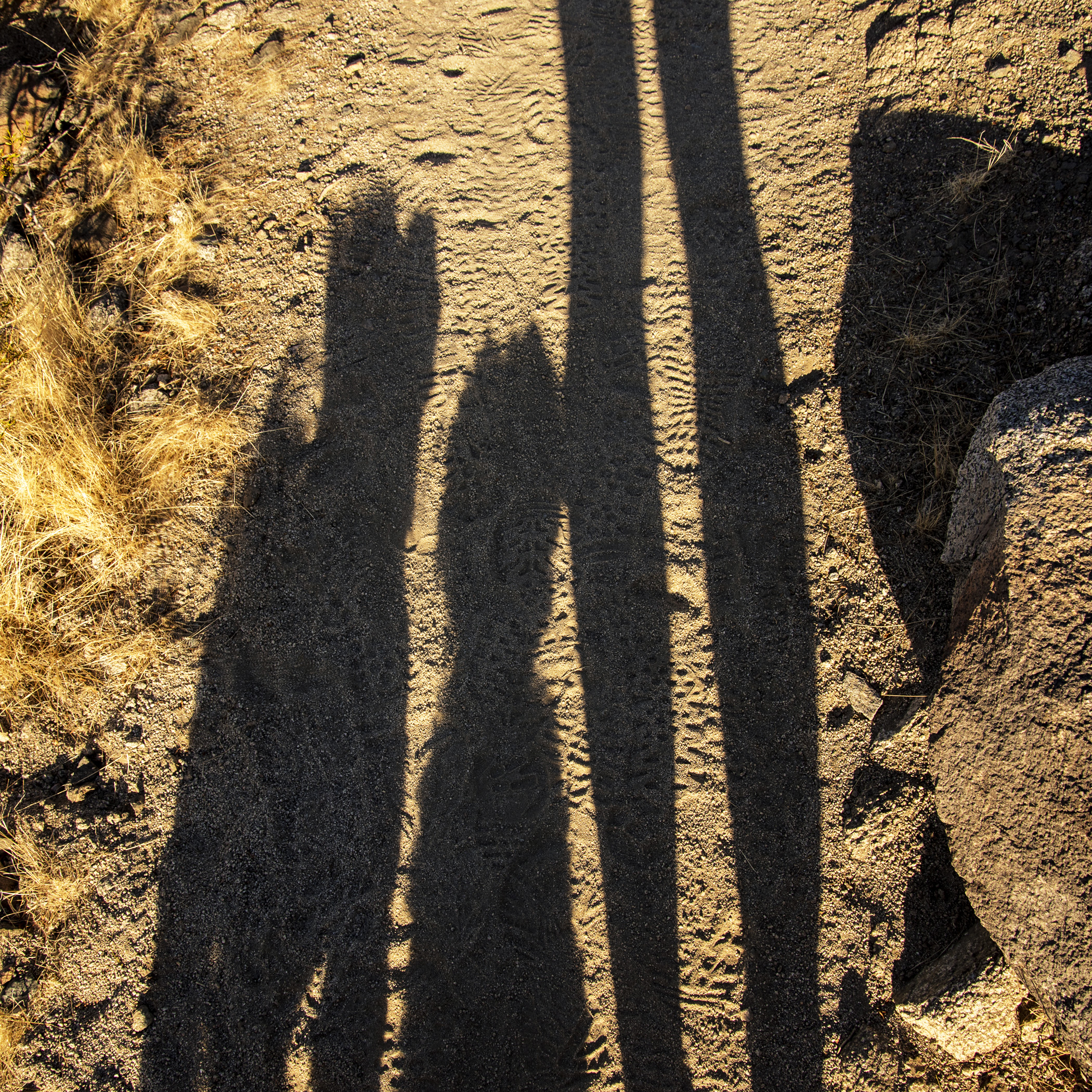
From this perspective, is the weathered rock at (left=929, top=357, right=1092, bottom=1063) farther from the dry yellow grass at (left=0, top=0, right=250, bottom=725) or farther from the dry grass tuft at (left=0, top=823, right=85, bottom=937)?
the dry grass tuft at (left=0, top=823, right=85, bottom=937)

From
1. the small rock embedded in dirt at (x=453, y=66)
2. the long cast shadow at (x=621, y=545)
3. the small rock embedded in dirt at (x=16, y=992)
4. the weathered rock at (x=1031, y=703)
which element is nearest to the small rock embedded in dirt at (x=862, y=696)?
the weathered rock at (x=1031, y=703)

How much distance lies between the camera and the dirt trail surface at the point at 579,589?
239cm

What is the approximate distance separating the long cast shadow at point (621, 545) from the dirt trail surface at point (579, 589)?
0.05 feet

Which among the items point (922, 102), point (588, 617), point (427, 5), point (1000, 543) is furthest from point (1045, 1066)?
point (427, 5)

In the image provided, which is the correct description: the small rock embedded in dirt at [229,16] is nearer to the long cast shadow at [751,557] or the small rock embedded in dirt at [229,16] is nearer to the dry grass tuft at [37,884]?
the long cast shadow at [751,557]

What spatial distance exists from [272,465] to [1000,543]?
2.88 metres

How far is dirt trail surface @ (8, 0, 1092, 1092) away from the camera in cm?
239

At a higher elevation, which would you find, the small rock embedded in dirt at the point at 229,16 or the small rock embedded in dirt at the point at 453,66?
the small rock embedded in dirt at the point at 229,16

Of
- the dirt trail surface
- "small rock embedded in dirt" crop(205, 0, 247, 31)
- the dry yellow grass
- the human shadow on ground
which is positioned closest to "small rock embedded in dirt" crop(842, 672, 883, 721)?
the dirt trail surface

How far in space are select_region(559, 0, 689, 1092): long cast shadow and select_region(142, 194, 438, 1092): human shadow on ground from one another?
0.75 meters

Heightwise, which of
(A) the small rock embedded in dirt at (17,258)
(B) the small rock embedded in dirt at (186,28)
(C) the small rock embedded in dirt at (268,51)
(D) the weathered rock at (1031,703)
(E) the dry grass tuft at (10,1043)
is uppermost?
(B) the small rock embedded in dirt at (186,28)

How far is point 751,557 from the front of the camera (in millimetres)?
2793

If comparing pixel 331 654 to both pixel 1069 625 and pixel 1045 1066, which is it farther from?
pixel 1045 1066

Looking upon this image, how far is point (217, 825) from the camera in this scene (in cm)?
274
